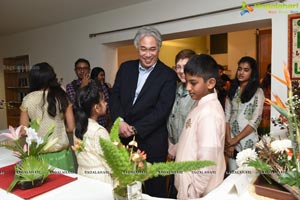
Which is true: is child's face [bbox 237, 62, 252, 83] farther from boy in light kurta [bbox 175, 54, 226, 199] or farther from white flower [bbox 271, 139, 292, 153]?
white flower [bbox 271, 139, 292, 153]

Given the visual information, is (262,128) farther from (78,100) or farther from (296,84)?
(78,100)

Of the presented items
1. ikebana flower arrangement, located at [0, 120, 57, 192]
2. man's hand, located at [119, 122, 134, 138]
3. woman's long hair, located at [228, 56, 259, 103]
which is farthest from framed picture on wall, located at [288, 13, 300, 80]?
ikebana flower arrangement, located at [0, 120, 57, 192]

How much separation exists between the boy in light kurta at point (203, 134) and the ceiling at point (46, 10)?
2234 mm

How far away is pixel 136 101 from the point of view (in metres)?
1.60

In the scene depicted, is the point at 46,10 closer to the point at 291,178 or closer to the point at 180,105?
the point at 180,105

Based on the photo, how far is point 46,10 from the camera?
3.50 meters

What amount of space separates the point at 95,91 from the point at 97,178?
45 centimetres

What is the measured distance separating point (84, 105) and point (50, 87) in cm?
61

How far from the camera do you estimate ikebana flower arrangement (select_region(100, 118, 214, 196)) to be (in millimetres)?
667

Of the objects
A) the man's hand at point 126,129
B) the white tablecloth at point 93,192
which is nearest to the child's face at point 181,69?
the man's hand at point 126,129

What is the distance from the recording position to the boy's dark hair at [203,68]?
117 cm

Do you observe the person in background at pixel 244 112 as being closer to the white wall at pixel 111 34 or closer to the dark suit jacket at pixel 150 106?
the white wall at pixel 111 34

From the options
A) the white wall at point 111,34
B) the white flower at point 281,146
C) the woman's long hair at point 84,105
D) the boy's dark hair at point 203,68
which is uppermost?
the white wall at point 111,34

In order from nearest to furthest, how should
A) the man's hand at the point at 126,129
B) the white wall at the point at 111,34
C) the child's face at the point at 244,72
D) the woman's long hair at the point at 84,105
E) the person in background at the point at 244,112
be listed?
1. the woman's long hair at the point at 84,105
2. the man's hand at the point at 126,129
3. the person in background at the point at 244,112
4. the child's face at the point at 244,72
5. the white wall at the point at 111,34
